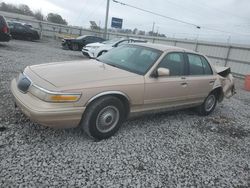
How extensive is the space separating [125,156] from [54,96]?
53.4 inches

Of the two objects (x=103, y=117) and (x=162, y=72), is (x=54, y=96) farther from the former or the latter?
(x=162, y=72)

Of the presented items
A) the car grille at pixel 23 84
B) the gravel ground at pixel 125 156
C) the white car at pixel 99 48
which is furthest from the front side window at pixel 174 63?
the white car at pixel 99 48

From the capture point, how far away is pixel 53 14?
60375mm

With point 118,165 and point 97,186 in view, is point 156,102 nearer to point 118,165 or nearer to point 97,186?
point 118,165

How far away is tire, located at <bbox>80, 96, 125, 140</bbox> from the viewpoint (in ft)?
10.7

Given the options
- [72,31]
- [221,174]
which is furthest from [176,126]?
[72,31]

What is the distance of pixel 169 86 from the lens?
13.6 ft

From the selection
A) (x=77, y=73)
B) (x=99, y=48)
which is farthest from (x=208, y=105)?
(x=99, y=48)

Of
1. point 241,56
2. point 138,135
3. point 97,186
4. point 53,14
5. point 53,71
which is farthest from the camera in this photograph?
point 53,14

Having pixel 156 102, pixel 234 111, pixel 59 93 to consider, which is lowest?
pixel 234 111

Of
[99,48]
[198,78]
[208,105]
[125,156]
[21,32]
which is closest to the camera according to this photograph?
[125,156]

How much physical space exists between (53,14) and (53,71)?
63.9m

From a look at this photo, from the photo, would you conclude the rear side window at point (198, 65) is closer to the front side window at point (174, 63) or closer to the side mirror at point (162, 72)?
the front side window at point (174, 63)

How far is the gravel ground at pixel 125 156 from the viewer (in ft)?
8.70
